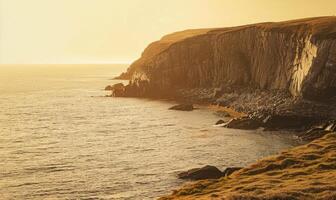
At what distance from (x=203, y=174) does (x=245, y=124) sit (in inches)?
1292

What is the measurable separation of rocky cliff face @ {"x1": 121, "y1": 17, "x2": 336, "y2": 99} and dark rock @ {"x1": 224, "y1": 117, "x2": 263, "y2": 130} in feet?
37.8

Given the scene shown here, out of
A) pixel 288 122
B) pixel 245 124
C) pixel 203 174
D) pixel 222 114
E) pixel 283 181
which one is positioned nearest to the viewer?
pixel 283 181

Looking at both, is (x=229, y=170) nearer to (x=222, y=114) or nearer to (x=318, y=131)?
(x=318, y=131)

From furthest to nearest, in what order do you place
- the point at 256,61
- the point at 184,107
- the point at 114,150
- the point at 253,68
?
the point at 253,68
the point at 256,61
the point at 184,107
the point at 114,150

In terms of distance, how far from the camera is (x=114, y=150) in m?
67.1

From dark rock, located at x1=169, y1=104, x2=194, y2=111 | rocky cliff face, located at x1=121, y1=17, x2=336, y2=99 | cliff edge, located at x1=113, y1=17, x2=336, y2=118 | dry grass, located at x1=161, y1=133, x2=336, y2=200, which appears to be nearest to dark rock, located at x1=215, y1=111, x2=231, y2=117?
cliff edge, located at x1=113, y1=17, x2=336, y2=118

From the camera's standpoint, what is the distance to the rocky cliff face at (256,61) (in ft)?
289

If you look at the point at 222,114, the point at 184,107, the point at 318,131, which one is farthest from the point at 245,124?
the point at 184,107

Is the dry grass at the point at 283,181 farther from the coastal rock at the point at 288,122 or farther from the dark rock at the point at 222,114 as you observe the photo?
the dark rock at the point at 222,114

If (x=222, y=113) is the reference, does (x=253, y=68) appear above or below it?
above

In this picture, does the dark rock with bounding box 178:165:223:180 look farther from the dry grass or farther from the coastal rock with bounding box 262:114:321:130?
the coastal rock with bounding box 262:114:321:130

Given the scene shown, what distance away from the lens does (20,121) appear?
3848 inches

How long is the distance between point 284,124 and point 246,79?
36.7 m

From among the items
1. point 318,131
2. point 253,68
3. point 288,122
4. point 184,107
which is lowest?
point 318,131
